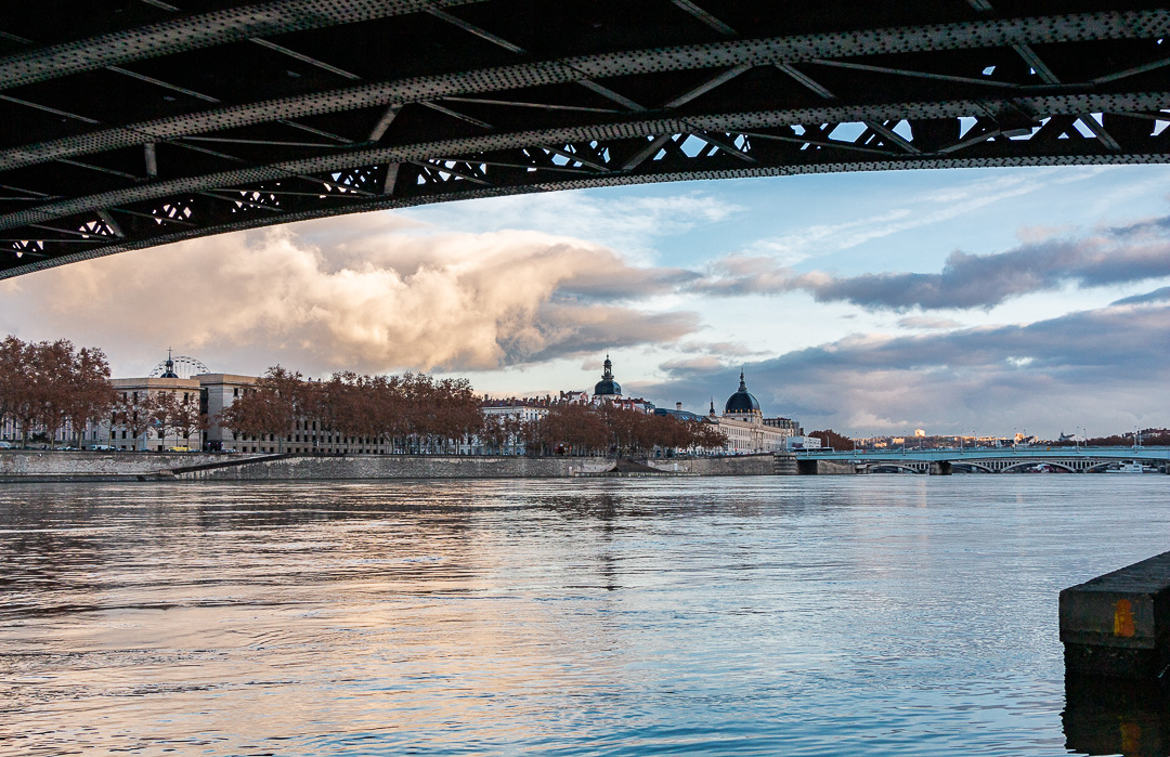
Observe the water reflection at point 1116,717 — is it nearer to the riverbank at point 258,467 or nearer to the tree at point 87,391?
the riverbank at point 258,467

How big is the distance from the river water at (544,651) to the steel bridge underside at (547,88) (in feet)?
21.8

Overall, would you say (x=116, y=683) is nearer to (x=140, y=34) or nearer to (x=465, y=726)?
(x=465, y=726)

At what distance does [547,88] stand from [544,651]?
11.0 meters

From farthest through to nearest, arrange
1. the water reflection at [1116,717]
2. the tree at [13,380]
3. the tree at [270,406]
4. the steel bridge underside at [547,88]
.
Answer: the tree at [270,406] → the tree at [13,380] → the steel bridge underside at [547,88] → the water reflection at [1116,717]

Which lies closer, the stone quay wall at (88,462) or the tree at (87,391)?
the stone quay wall at (88,462)

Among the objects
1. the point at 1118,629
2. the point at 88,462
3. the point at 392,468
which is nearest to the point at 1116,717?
the point at 1118,629

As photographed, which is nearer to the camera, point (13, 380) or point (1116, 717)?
point (1116, 717)

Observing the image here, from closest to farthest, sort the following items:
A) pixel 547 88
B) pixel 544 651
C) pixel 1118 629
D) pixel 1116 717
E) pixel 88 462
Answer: pixel 1116 717 → pixel 1118 629 → pixel 544 651 → pixel 547 88 → pixel 88 462

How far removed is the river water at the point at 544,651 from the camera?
7484 mm

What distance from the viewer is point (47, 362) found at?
374ft

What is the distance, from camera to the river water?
24.6 feet

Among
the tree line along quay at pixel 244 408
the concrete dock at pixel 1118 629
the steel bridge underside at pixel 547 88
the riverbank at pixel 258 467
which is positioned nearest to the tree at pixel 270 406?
the tree line along quay at pixel 244 408

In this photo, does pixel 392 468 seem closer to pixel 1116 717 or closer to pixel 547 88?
pixel 547 88

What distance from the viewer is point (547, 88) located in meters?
19.0
